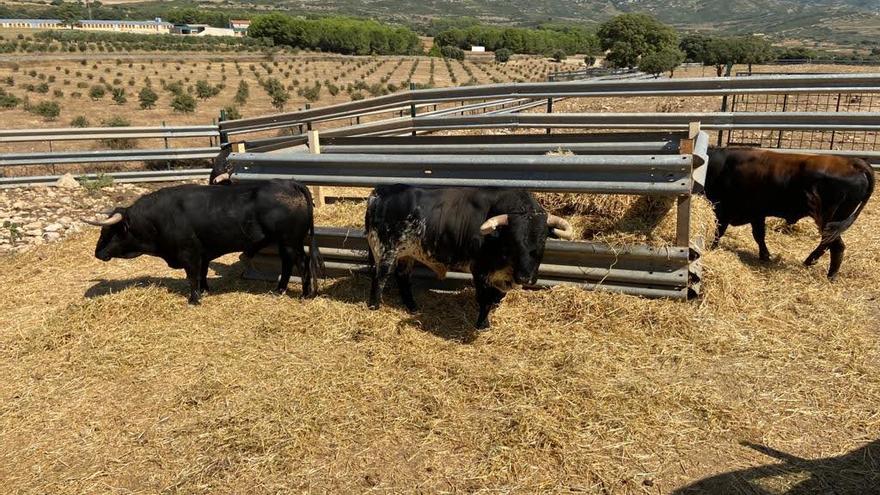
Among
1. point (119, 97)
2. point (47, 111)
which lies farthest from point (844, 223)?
point (119, 97)

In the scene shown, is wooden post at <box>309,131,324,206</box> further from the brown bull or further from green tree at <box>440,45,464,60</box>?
green tree at <box>440,45,464,60</box>

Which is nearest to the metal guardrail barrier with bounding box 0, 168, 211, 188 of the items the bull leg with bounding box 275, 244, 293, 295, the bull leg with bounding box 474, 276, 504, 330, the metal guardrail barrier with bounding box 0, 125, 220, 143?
the metal guardrail barrier with bounding box 0, 125, 220, 143

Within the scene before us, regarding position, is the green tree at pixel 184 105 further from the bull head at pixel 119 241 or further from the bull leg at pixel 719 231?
the bull leg at pixel 719 231

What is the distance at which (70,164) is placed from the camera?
13680 mm

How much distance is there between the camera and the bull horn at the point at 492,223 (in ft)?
16.4

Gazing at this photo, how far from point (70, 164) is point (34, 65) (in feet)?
143

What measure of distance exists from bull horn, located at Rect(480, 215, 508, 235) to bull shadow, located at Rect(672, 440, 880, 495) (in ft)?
7.82

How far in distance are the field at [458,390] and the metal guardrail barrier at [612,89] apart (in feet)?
13.7

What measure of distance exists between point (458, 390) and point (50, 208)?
382 inches

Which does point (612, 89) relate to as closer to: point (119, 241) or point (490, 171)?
point (490, 171)

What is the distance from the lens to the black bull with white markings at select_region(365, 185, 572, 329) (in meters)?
5.07

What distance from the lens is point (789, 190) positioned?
21.7 feet

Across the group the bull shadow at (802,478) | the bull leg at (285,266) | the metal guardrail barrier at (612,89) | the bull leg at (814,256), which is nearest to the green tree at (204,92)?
the metal guardrail barrier at (612,89)

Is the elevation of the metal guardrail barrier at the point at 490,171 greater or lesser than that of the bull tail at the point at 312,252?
greater
